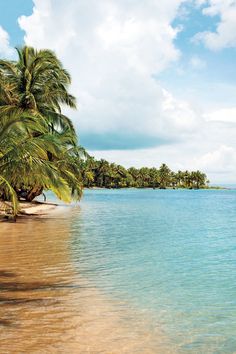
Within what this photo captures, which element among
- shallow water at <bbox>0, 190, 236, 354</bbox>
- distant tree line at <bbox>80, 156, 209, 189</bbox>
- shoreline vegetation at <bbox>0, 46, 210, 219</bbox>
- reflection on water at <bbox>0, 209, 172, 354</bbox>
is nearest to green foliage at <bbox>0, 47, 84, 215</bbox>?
shoreline vegetation at <bbox>0, 46, 210, 219</bbox>

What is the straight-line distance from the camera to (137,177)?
163375mm

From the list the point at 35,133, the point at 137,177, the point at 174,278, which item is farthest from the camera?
the point at 137,177

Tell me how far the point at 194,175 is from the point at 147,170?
28244 millimetres

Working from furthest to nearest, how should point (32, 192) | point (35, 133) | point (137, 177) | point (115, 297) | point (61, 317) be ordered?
point (137, 177) → point (32, 192) → point (35, 133) → point (115, 297) → point (61, 317)

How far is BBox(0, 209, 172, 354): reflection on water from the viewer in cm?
546

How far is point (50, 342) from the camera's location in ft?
18.1

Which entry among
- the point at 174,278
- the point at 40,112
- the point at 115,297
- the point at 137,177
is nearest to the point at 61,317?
the point at 115,297

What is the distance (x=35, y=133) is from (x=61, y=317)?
79.1 ft

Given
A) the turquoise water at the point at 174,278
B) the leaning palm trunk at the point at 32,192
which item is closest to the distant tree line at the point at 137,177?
the leaning palm trunk at the point at 32,192

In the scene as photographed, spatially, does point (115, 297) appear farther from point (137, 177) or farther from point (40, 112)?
point (137, 177)

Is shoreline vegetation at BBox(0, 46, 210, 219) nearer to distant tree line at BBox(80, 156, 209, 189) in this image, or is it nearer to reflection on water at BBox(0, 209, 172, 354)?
reflection on water at BBox(0, 209, 172, 354)

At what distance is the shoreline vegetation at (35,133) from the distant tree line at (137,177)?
289 ft

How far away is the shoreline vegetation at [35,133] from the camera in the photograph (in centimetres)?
1600

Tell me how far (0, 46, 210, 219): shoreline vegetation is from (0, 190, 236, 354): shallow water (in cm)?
317
